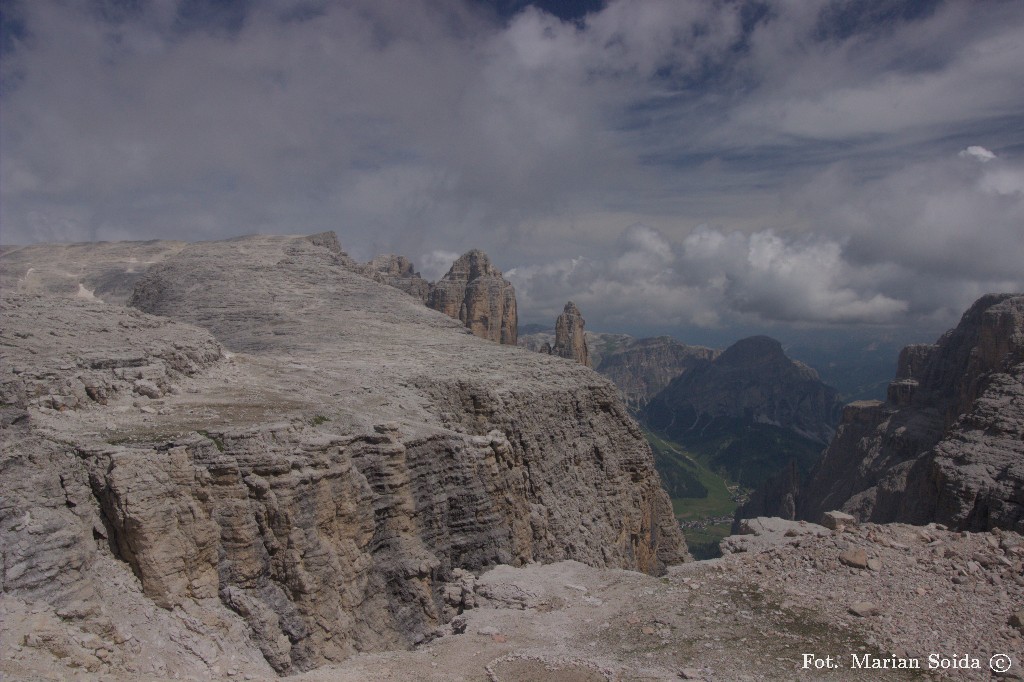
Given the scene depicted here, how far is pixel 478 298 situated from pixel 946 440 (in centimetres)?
8904

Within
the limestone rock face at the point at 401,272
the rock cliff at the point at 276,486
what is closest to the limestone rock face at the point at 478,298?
the limestone rock face at the point at 401,272

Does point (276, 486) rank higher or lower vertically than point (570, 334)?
lower

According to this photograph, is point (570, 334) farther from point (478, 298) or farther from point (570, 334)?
point (478, 298)

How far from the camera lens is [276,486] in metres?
24.4

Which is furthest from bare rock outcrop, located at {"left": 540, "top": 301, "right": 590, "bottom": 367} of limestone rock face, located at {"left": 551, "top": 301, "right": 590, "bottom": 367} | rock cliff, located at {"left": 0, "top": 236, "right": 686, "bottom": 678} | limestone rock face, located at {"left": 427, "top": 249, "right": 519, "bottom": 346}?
rock cliff, located at {"left": 0, "top": 236, "right": 686, "bottom": 678}

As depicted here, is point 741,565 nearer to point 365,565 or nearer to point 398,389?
point 365,565

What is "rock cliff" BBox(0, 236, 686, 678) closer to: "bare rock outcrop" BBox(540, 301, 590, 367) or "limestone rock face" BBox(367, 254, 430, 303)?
"limestone rock face" BBox(367, 254, 430, 303)

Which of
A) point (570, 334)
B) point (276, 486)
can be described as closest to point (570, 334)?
point (570, 334)

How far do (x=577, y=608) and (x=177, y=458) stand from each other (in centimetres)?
1631

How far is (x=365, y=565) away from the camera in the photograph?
27.9 metres

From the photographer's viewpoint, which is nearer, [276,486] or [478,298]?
[276,486]

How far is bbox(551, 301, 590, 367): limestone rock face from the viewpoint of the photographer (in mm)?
151500

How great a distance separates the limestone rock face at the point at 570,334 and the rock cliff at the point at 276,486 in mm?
102342

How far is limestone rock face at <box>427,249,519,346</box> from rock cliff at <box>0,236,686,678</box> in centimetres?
7832
